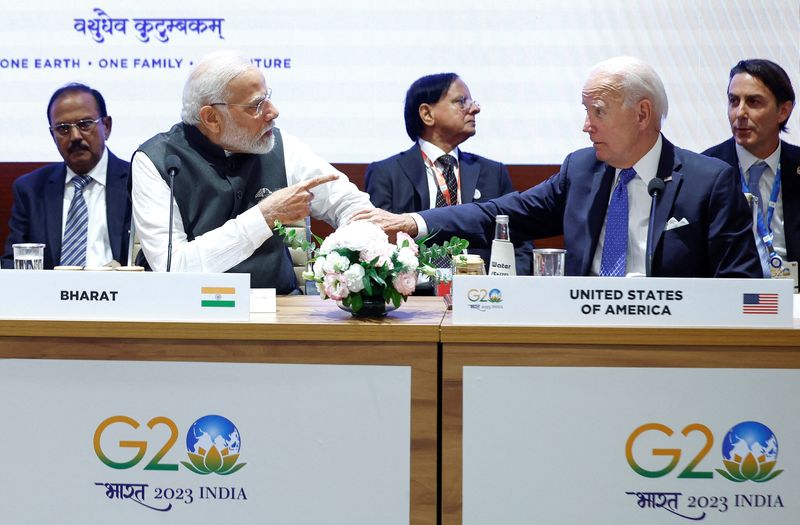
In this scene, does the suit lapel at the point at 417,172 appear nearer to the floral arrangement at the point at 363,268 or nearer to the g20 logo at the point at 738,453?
the floral arrangement at the point at 363,268

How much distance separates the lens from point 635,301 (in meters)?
1.86

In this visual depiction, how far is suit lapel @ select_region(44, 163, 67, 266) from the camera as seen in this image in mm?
3990

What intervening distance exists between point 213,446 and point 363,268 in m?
0.50

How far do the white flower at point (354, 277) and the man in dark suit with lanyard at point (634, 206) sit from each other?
0.70 meters

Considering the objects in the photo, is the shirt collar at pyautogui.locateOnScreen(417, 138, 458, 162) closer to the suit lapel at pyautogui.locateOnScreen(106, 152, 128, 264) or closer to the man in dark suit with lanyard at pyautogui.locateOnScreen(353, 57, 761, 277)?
the man in dark suit with lanyard at pyautogui.locateOnScreen(353, 57, 761, 277)

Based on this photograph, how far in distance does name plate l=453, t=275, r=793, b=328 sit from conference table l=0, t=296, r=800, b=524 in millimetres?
38

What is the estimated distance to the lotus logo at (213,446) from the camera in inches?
74.2

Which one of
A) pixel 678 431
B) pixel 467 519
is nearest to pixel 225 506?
pixel 467 519

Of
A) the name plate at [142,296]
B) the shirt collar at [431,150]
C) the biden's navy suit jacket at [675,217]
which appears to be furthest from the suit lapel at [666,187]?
the shirt collar at [431,150]

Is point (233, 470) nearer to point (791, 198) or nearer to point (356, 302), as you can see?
point (356, 302)

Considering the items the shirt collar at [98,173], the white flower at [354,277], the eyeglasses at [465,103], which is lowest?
the white flower at [354,277]

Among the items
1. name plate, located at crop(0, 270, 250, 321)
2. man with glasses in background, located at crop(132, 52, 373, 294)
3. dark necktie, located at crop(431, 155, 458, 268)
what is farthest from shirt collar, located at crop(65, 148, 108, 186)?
name plate, located at crop(0, 270, 250, 321)

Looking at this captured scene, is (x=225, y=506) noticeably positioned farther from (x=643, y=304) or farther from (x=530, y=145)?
(x=530, y=145)

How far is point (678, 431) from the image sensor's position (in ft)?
6.03
